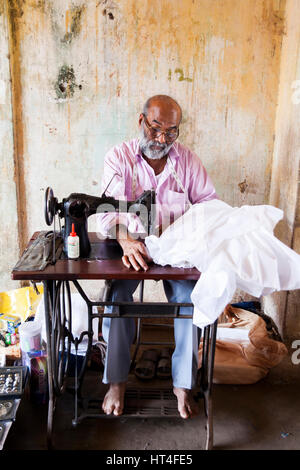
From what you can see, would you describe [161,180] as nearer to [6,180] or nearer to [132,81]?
[132,81]

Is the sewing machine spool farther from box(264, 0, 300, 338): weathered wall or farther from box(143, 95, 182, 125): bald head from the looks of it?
box(264, 0, 300, 338): weathered wall

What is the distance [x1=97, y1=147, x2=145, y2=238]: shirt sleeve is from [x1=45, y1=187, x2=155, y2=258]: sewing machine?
18 centimetres

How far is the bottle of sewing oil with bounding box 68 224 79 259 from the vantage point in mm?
1773

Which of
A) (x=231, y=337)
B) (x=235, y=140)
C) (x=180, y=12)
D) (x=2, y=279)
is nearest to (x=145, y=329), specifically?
(x=231, y=337)

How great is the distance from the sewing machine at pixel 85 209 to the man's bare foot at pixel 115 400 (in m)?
0.76

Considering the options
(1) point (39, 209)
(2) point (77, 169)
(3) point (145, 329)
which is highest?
(2) point (77, 169)

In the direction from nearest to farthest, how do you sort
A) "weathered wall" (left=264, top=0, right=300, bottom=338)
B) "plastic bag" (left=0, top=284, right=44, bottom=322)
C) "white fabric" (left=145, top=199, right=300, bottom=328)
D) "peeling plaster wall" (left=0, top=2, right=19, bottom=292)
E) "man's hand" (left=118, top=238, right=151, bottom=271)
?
1. "white fabric" (left=145, top=199, right=300, bottom=328)
2. "man's hand" (left=118, top=238, right=151, bottom=271)
3. "weathered wall" (left=264, top=0, right=300, bottom=338)
4. "peeling plaster wall" (left=0, top=2, right=19, bottom=292)
5. "plastic bag" (left=0, top=284, right=44, bottom=322)

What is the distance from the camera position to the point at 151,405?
211 cm

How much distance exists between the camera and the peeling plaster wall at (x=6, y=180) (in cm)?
271

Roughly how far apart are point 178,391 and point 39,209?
5.70 ft

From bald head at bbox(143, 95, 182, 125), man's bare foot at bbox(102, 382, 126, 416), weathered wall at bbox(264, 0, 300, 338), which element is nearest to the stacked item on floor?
man's bare foot at bbox(102, 382, 126, 416)

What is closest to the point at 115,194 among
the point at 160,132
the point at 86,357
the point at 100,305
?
the point at 160,132

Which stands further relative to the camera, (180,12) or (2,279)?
(2,279)

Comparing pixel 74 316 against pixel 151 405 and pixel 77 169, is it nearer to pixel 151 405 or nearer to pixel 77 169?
pixel 151 405
